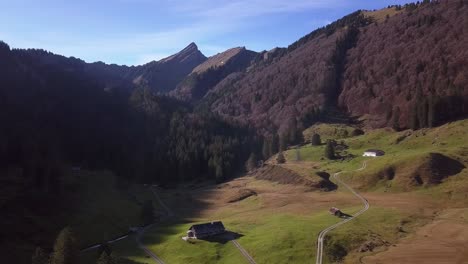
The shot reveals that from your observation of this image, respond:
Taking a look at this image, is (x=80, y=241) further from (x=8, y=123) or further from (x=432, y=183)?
(x=8, y=123)

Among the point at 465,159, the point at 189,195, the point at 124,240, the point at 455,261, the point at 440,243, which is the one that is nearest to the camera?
the point at 455,261

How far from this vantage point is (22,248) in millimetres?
99688

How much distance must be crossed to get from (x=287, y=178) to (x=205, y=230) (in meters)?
66.6

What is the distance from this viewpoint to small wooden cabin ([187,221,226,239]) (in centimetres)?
9289

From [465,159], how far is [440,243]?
194 feet

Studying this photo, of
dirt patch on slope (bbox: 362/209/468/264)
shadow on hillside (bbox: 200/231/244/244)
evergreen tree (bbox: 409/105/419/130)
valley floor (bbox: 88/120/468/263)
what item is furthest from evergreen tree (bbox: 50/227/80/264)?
evergreen tree (bbox: 409/105/419/130)

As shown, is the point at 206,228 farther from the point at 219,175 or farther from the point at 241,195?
the point at 219,175

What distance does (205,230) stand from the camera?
9375cm

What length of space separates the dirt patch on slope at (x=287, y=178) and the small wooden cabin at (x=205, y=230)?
50395 mm

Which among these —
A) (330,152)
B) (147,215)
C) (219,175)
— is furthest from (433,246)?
(219,175)

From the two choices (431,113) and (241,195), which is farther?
(431,113)

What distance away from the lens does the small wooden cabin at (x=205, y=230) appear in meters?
92.9

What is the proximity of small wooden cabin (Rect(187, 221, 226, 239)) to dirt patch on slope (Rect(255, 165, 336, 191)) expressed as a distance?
50.4 meters

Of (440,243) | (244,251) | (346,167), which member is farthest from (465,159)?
(244,251)
